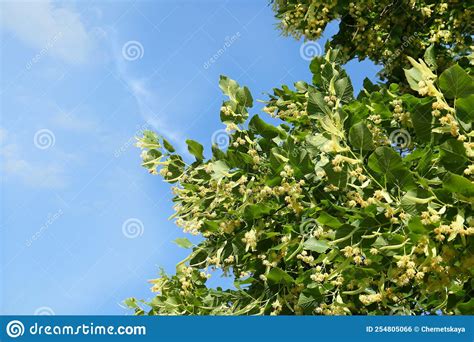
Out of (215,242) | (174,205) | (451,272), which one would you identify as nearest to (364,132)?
(451,272)

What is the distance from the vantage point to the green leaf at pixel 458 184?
3771mm

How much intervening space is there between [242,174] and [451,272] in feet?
7.14

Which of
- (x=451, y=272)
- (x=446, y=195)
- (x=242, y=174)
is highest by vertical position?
(x=242, y=174)

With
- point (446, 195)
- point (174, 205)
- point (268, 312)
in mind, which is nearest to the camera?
point (446, 195)

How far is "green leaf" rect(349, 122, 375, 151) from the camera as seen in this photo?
4359 mm

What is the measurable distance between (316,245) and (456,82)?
5.62 feet

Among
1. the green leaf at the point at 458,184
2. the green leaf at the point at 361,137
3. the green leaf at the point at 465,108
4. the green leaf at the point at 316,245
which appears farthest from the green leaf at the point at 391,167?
the green leaf at the point at 316,245

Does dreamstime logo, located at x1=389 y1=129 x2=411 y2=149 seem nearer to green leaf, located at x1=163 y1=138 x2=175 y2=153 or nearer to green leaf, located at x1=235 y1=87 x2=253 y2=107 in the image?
green leaf, located at x1=235 y1=87 x2=253 y2=107

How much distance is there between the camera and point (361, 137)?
14.5ft

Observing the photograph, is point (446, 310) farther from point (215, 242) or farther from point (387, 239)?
point (215, 242)

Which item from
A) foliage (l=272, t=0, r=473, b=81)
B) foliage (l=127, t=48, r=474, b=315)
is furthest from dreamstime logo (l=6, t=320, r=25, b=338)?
foliage (l=272, t=0, r=473, b=81)

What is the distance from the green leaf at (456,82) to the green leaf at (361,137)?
2.00 feet

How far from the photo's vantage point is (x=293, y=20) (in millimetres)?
8383

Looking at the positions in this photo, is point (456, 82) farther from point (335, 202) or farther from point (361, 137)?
point (335, 202)
